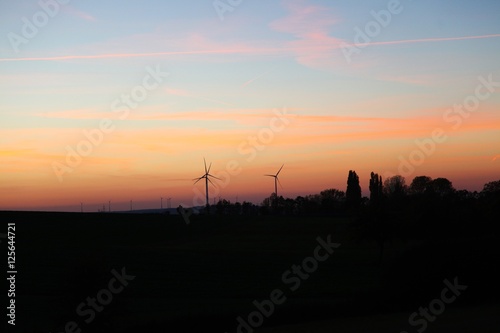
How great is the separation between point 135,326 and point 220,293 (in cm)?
1874

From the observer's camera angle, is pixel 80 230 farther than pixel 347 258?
Yes

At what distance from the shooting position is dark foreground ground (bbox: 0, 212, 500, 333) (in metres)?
20.5

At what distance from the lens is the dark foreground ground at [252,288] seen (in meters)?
20.5

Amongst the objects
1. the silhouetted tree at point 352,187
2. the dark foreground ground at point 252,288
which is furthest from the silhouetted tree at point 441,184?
the dark foreground ground at point 252,288

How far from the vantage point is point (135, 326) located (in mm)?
20969

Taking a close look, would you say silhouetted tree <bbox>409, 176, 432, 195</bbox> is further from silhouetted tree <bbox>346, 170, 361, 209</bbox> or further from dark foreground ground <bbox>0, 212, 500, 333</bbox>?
dark foreground ground <bbox>0, 212, 500, 333</bbox>

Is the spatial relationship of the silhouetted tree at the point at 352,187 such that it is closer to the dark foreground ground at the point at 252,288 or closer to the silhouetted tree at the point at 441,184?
the silhouetted tree at the point at 441,184

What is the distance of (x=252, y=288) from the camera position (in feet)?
135

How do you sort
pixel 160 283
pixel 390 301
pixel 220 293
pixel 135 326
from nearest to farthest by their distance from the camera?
pixel 135 326
pixel 390 301
pixel 220 293
pixel 160 283

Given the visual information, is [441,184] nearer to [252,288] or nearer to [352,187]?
[352,187]

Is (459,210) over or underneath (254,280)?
over

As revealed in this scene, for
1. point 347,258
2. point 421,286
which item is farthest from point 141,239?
point 421,286

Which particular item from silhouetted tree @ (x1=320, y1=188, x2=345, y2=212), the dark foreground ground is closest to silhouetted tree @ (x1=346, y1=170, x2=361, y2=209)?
silhouetted tree @ (x1=320, y1=188, x2=345, y2=212)

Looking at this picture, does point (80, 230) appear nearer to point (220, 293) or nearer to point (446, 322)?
point (220, 293)
